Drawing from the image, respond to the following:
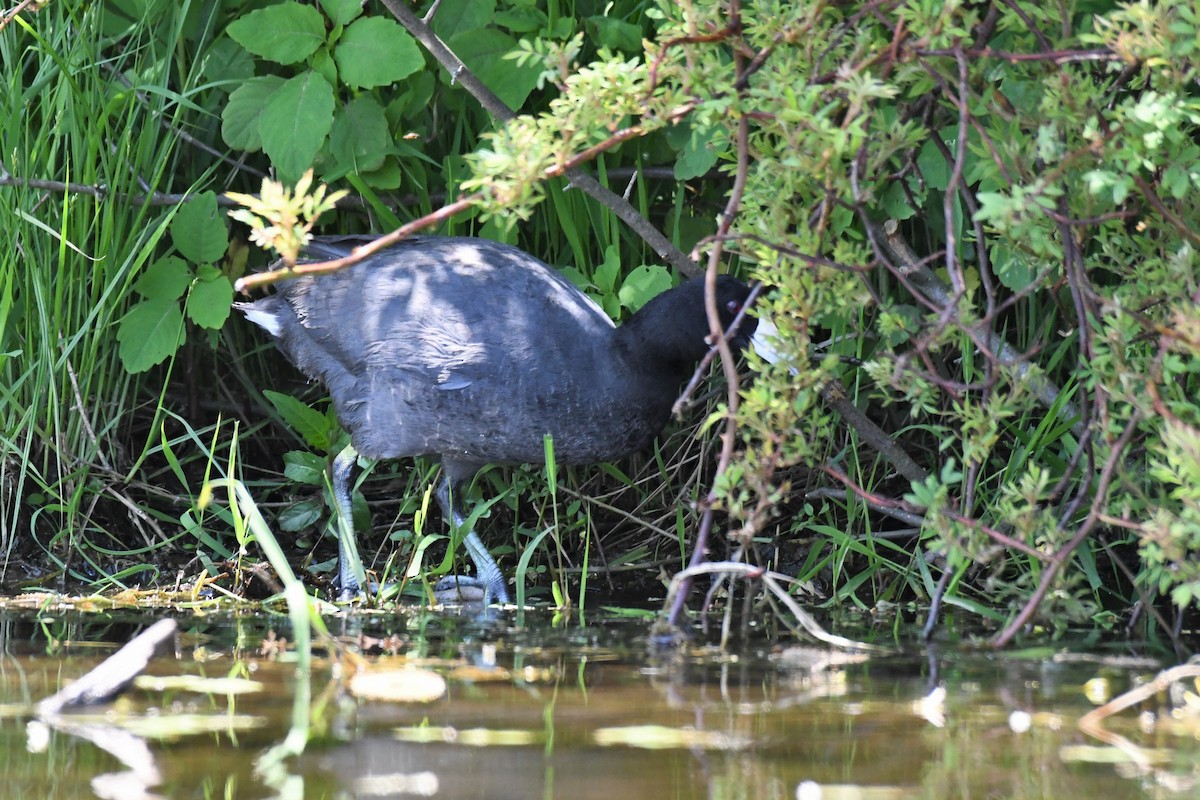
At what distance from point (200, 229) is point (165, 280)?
0.63 feet

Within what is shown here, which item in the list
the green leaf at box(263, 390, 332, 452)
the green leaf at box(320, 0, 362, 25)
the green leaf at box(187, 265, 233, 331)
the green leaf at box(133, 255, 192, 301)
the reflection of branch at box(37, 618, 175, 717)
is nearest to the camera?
the reflection of branch at box(37, 618, 175, 717)

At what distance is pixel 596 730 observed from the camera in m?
2.40

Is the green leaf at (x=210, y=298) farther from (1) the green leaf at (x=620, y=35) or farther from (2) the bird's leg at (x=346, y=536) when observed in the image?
(1) the green leaf at (x=620, y=35)

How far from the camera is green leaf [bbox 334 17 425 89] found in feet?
12.9

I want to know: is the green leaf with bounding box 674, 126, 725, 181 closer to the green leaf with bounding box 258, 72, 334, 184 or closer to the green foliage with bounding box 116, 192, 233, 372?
the green leaf with bounding box 258, 72, 334, 184

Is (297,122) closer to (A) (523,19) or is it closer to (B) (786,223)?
(A) (523,19)

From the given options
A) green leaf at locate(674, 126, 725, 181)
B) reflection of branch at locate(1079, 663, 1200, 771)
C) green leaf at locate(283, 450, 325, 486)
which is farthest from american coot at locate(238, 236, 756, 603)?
reflection of branch at locate(1079, 663, 1200, 771)

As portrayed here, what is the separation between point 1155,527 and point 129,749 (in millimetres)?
1807

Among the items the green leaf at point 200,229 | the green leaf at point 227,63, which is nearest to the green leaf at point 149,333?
the green leaf at point 200,229

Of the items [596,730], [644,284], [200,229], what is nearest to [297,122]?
[200,229]

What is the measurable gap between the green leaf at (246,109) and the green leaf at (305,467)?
37.7 inches

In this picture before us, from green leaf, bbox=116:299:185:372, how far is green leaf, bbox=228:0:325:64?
817 millimetres

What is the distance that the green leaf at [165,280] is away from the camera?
436cm

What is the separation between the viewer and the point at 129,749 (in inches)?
88.4
